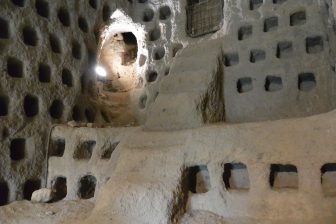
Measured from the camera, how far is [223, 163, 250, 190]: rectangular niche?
7324 millimetres

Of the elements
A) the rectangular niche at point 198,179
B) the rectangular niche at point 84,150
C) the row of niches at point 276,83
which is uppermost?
the row of niches at point 276,83

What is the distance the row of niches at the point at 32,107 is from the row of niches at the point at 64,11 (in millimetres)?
2634

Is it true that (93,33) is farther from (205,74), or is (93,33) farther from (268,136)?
(268,136)

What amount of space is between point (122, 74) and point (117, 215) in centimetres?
965

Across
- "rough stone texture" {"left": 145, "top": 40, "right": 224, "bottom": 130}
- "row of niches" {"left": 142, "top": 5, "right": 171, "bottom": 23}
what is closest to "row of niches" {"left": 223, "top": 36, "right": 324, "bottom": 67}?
"rough stone texture" {"left": 145, "top": 40, "right": 224, "bottom": 130}

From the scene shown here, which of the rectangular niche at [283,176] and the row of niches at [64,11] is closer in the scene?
the rectangular niche at [283,176]

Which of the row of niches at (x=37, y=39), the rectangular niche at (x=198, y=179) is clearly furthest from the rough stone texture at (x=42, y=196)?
the row of niches at (x=37, y=39)

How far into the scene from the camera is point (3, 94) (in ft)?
31.5

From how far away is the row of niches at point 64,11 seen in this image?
11027 millimetres

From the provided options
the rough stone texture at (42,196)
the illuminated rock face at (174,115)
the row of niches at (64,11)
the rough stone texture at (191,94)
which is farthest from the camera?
the row of niches at (64,11)

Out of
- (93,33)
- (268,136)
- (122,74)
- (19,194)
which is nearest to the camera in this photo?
(268,136)

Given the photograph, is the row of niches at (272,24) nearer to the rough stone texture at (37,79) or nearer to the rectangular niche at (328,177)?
the rectangular niche at (328,177)

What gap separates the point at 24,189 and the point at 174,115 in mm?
4558

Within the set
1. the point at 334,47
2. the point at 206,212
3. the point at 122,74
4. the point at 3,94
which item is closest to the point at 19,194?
the point at 3,94
